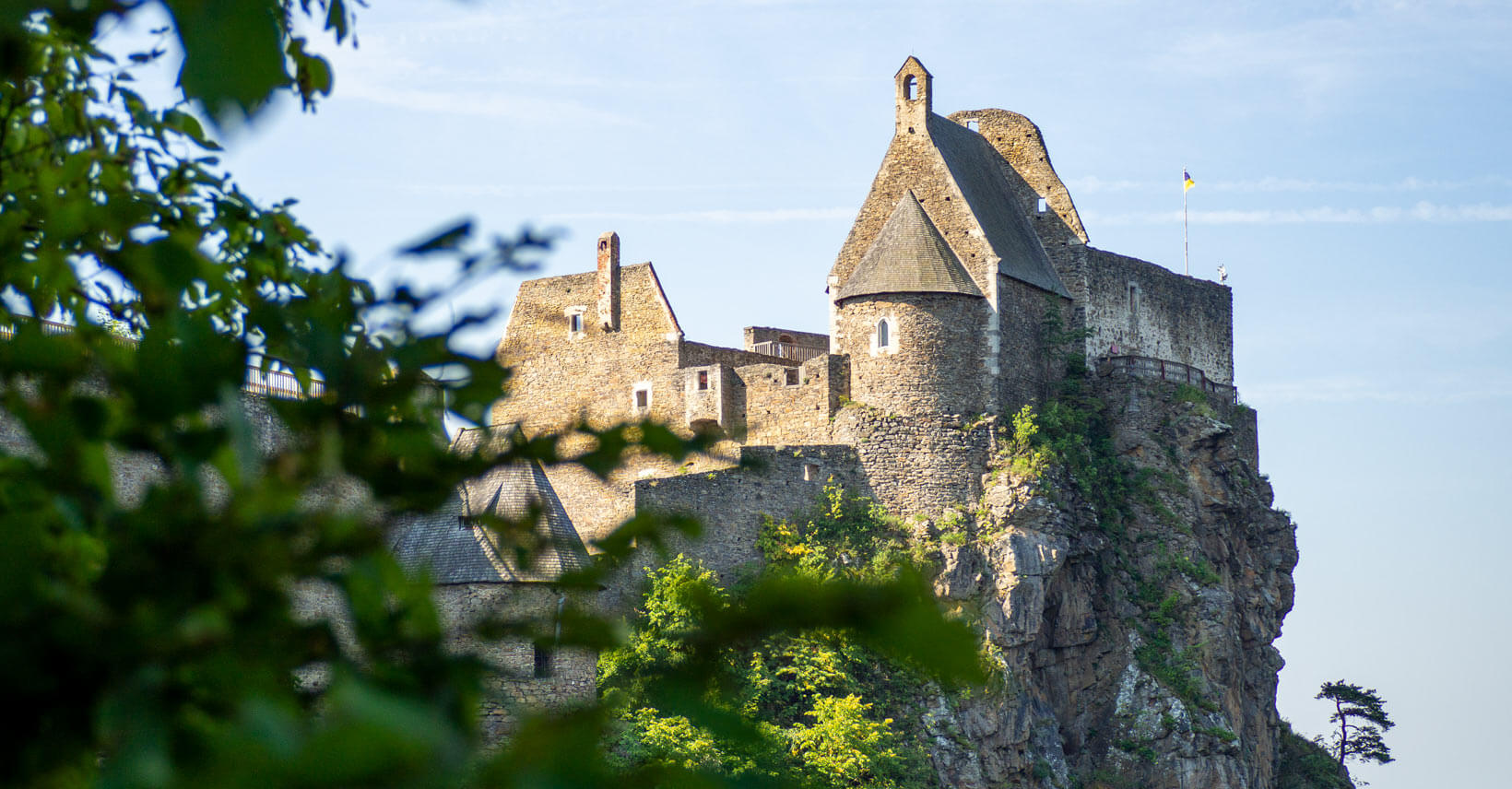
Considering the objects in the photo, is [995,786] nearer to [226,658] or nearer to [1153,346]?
[1153,346]

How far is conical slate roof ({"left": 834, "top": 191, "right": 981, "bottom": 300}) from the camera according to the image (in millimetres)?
31922

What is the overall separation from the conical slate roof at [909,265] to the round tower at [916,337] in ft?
0.06

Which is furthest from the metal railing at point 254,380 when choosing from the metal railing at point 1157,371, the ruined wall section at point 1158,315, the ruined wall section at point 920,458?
the ruined wall section at point 1158,315

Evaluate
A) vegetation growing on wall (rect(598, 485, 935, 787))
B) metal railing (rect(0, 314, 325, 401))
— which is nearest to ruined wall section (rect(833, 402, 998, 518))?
vegetation growing on wall (rect(598, 485, 935, 787))

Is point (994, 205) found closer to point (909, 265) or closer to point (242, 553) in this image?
point (909, 265)

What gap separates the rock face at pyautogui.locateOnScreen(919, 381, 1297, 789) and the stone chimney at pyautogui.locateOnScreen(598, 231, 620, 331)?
9520mm

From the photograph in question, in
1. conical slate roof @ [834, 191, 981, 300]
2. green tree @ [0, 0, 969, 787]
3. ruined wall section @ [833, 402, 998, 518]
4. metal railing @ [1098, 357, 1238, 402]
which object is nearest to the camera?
green tree @ [0, 0, 969, 787]

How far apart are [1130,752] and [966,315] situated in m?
8.56

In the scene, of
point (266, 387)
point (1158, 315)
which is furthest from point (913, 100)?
point (266, 387)

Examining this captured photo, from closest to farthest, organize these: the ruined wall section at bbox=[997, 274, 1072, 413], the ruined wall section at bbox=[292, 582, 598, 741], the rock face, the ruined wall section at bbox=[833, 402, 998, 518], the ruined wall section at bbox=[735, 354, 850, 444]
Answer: the ruined wall section at bbox=[292, 582, 598, 741]
the rock face
the ruined wall section at bbox=[833, 402, 998, 518]
the ruined wall section at bbox=[735, 354, 850, 444]
the ruined wall section at bbox=[997, 274, 1072, 413]

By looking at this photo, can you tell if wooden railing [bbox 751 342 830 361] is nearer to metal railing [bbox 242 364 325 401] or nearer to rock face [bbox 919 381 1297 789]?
rock face [bbox 919 381 1297 789]

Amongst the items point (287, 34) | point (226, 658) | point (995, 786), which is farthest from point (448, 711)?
point (995, 786)

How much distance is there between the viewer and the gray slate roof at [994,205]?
33781 millimetres

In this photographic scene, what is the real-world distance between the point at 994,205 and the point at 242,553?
34.0 meters
